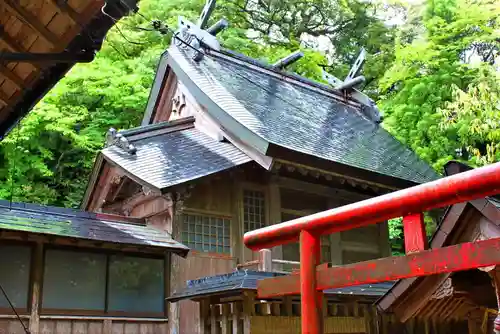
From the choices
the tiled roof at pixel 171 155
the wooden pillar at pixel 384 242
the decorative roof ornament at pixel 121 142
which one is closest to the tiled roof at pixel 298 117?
the tiled roof at pixel 171 155

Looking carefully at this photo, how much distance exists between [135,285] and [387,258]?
7778 mm

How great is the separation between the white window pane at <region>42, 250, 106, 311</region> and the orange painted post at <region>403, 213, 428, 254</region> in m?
7.72

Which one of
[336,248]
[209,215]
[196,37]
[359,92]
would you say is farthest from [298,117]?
[359,92]

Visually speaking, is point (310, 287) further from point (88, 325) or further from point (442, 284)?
point (88, 325)

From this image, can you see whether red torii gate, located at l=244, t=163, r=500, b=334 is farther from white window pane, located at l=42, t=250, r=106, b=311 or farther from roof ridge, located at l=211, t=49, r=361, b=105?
roof ridge, located at l=211, t=49, r=361, b=105

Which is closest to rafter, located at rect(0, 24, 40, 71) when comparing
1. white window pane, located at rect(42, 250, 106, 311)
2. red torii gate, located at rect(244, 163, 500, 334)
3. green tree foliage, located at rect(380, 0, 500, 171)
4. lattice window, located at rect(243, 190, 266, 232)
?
red torii gate, located at rect(244, 163, 500, 334)

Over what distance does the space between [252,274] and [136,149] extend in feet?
14.9

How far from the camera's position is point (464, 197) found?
2875 millimetres

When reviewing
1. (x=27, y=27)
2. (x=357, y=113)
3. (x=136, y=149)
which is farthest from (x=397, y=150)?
(x=27, y=27)

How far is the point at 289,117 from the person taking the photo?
1457 cm

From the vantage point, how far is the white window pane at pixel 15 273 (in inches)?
348

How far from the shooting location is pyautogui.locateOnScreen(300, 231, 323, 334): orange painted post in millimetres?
3543

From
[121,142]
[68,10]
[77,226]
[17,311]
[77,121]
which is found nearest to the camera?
[68,10]

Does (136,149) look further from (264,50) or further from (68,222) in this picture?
(264,50)
